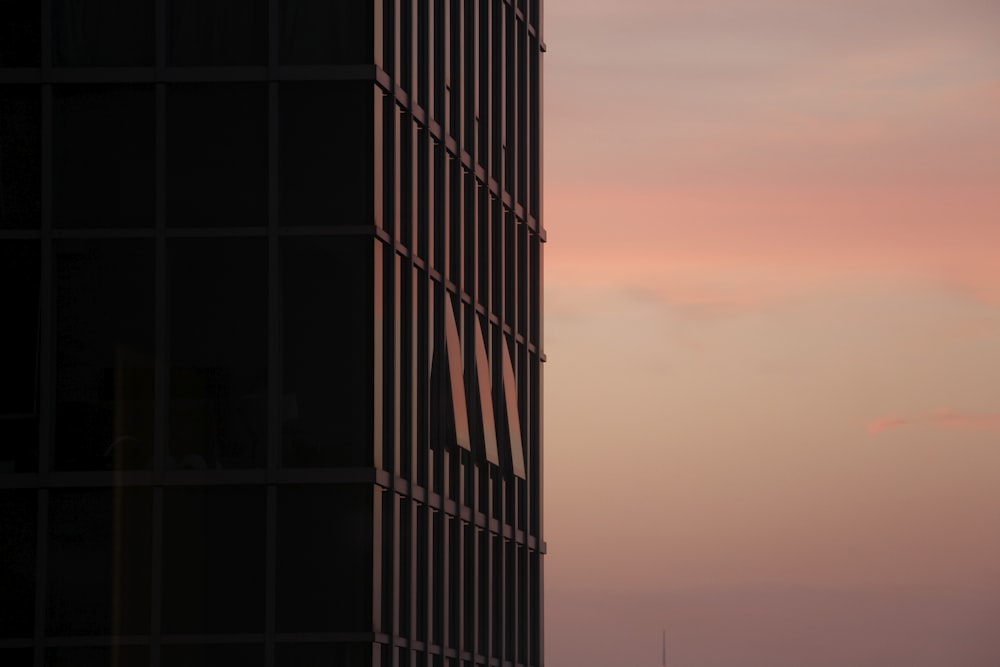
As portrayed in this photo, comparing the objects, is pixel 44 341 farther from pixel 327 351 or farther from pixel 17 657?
pixel 17 657

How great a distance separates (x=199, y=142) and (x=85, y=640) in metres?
6.38

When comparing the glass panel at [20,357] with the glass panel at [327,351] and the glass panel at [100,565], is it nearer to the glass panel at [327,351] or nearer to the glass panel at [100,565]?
the glass panel at [100,565]

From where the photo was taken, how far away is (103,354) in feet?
86.8

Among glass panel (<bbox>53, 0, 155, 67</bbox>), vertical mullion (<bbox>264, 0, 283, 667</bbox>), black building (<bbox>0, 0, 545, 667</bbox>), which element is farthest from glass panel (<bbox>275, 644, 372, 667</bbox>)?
glass panel (<bbox>53, 0, 155, 67</bbox>)

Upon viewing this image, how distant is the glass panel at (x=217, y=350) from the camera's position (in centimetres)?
2627

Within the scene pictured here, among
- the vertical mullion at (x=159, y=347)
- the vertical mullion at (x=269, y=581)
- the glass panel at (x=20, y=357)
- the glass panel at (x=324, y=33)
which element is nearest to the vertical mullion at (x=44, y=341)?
the glass panel at (x=20, y=357)

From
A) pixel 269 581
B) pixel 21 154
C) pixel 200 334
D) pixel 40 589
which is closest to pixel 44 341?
pixel 200 334

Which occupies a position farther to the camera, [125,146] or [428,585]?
[428,585]

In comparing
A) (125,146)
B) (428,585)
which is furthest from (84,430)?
(428,585)

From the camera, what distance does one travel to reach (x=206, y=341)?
26.4 m

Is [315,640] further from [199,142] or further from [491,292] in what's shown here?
[491,292]

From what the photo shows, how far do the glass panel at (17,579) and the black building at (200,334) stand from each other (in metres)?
0.03

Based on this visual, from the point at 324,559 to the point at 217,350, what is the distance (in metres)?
2.95

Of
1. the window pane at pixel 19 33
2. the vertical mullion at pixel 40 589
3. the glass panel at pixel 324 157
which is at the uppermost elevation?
the window pane at pixel 19 33
